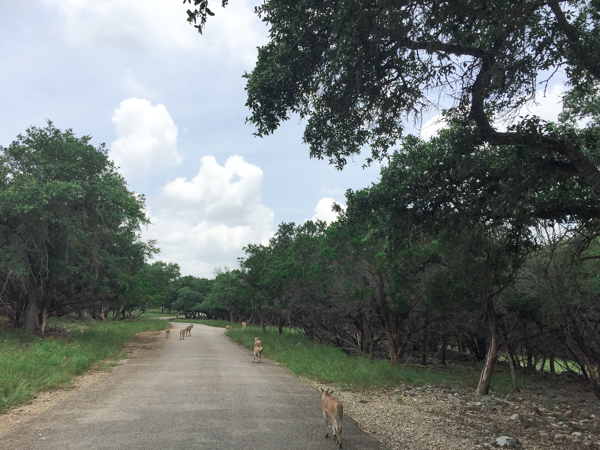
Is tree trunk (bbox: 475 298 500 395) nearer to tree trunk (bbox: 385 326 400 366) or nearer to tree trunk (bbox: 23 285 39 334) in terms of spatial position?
tree trunk (bbox: 385 326 400 366)

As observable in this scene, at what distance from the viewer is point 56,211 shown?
53.6ft

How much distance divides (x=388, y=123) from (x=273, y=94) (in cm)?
295

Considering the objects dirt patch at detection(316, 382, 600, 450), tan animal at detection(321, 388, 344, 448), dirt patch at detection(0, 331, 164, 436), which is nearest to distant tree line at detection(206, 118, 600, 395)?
dirt patch at detection(316, 382, 600, 450)

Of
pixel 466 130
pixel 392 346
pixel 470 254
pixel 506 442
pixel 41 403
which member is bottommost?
pixel 41 403

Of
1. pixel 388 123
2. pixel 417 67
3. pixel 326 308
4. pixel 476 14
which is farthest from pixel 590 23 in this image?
pixel 326 308

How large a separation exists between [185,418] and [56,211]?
1273 centimetres

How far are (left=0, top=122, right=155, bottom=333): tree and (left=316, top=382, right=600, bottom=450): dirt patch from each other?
1269cm

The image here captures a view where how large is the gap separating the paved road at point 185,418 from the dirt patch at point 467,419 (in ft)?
2.72

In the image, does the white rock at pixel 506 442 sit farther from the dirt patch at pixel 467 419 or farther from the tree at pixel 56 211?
the tree at pixel 56 211

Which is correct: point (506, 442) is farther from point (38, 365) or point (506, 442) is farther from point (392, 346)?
point (38, 365)

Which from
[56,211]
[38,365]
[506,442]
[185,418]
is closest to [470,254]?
[506,442]

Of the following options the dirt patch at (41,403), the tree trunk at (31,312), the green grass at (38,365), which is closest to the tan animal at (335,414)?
the dirt patch at (41,403)

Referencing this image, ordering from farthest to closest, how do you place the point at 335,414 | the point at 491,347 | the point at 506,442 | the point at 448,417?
1. the point at 491,347
2. the point at 448,417
3. the point at 506,442
4. the point at 335,414

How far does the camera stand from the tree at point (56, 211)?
15.4 meters
